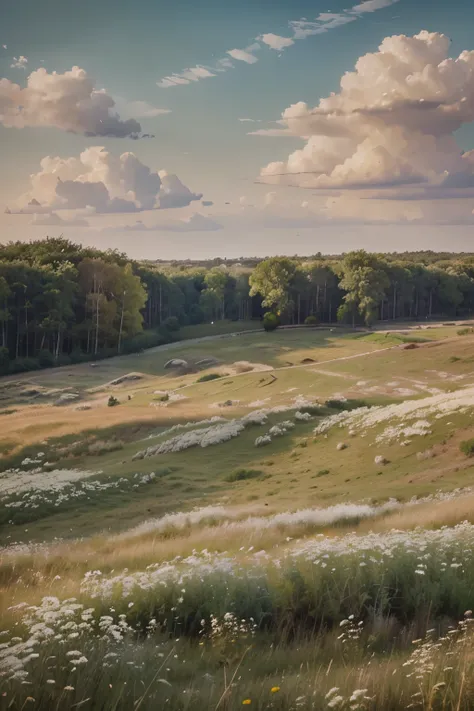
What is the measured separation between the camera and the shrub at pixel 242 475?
29.6 m

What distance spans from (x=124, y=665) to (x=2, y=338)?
312ft

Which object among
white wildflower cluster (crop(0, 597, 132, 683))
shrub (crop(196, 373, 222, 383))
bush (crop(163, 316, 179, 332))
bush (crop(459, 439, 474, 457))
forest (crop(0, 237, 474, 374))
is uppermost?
forest (crop(0, 237, 474, 374))

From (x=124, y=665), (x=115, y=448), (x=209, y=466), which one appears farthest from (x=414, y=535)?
(x=115, y=448)

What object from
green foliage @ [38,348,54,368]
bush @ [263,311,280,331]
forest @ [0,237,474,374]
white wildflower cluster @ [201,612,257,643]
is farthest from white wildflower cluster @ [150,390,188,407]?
white wildflower cluster @ [201,612,257,643]

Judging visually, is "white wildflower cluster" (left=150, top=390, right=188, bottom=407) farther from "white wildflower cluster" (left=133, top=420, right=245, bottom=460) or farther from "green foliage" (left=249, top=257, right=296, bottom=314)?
"green foliage" (left=249, top=257, right=296, bottom=314)

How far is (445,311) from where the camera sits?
13575 cm

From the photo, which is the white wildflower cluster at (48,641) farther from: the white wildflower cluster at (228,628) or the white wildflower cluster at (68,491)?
the white wildflower cluster at (68,491)

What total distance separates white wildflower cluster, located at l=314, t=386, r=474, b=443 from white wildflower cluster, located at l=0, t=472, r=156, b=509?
36.1 ft

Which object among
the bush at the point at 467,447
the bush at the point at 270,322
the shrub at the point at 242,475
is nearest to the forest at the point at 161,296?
the bush at the point at 270,322

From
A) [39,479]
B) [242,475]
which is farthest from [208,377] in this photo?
[242,475]

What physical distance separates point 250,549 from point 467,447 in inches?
619

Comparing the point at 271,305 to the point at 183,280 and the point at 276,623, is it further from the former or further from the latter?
the point at 276,623

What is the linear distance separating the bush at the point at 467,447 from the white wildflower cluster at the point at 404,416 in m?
3.26

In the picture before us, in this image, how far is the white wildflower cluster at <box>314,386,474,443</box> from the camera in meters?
28.7
